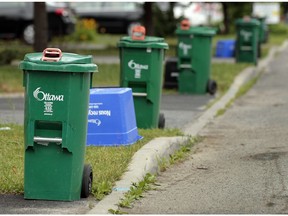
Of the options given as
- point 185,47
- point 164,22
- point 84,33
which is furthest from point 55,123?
point 84,33

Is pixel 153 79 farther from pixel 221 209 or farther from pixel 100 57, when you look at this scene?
pixel 100 57

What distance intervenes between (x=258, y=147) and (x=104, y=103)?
2088 millimetres

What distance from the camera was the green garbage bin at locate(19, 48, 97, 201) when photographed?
24.7ft

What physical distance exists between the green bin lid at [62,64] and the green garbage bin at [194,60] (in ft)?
31.7

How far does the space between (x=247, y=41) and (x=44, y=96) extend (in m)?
18.1

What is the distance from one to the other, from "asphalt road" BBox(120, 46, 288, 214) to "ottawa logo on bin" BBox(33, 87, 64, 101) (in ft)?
3.38

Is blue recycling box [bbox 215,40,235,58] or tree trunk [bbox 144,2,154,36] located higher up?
tree trunk [bbox 144,2,154,36]

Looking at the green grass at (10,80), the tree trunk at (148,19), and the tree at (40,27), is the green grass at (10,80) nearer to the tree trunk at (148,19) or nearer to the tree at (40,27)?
the tree at (40,27)

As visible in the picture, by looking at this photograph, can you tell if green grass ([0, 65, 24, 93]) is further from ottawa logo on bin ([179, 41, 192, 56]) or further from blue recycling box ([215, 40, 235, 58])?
blue recycling box ([215, 40, 235, 58])

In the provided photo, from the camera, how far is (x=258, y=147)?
36.9 ft

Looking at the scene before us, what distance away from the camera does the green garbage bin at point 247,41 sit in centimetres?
2478

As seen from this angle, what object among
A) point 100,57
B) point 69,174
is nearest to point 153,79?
point 69,174

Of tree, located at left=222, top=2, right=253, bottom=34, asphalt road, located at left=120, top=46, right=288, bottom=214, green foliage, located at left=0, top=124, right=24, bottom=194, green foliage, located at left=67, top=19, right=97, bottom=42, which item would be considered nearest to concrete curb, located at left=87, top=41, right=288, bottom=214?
asphalt road, located at left=120, top=46, right=288, bottom=214

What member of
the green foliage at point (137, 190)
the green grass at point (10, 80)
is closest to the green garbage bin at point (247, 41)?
the green grass at point (10, 80)
